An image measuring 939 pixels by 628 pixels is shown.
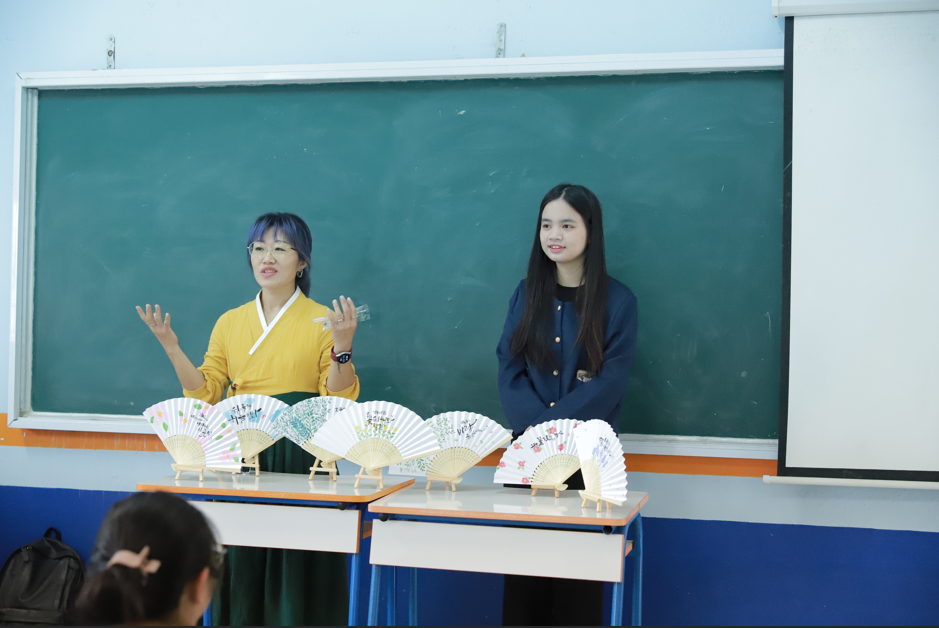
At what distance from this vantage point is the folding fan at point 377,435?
7.38ft

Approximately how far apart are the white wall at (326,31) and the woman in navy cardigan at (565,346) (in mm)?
845

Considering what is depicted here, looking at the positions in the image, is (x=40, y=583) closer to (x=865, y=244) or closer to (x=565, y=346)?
(x=565, y=346)

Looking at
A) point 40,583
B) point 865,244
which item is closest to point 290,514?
point 40,583

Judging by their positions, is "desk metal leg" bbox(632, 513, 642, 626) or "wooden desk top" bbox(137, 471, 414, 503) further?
"desk metal leg" bbox(632, 513, 642, 626)

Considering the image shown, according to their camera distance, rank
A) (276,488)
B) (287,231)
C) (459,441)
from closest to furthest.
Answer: (276,488) → (459,441) → (287,231)

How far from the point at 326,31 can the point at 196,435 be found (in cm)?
180

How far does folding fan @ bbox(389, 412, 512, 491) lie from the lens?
2326mm

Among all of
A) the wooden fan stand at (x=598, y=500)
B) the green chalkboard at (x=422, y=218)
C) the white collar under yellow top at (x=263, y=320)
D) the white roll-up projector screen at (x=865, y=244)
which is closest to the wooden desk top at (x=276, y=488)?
the white collar under yellow top at (x=263, y=320)

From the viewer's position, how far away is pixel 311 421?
241cm

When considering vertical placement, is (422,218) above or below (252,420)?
above

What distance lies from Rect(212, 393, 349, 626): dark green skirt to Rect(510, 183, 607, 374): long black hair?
38.9 inches

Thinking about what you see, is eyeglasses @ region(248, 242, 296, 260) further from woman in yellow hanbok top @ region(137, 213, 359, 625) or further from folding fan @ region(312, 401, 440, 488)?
folding fan @ region(312, 401, 440, 488)


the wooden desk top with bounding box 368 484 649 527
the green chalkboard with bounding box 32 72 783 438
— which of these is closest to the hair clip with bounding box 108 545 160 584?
the wooden desk top with bounding box 368 484 649 527

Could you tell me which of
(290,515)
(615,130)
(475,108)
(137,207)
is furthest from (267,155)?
(290,515)
